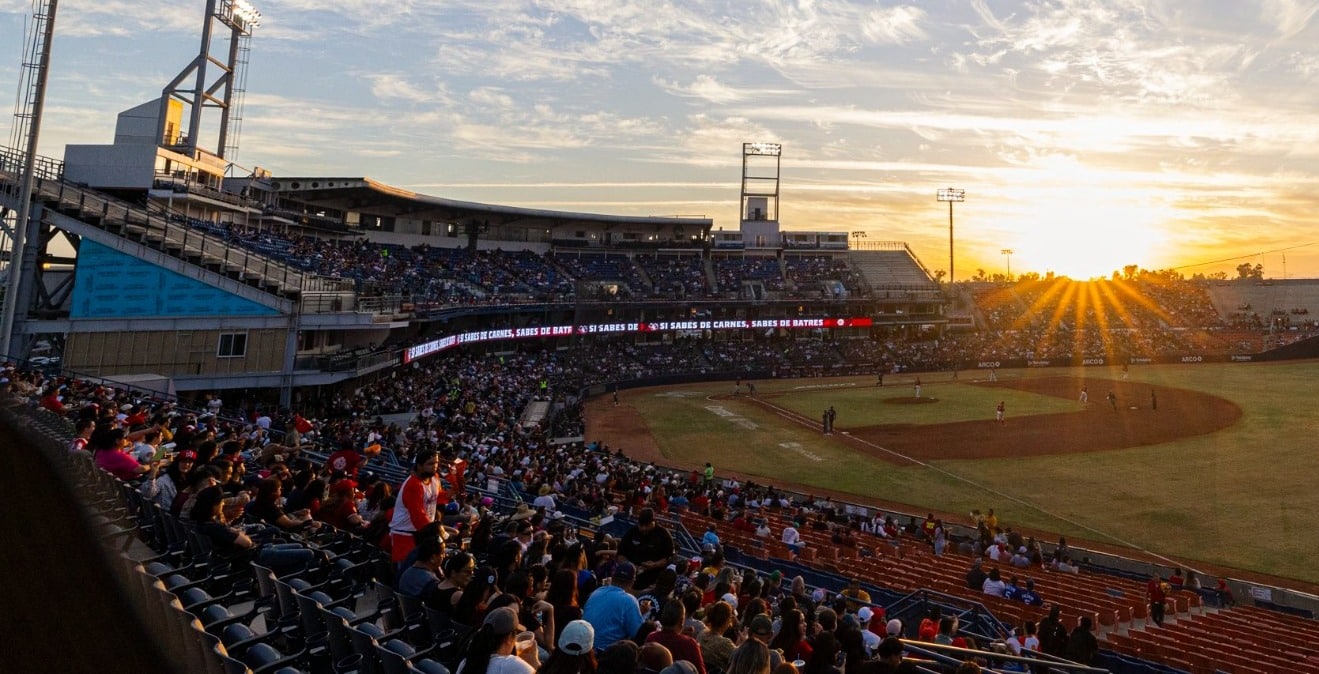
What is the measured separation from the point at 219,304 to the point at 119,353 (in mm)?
4223

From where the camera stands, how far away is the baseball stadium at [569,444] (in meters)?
6.61

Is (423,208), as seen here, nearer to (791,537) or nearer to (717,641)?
(791,537)

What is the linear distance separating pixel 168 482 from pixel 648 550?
614 centimetres

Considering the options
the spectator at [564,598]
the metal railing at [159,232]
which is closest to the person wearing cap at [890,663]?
the spectator at [564,598]

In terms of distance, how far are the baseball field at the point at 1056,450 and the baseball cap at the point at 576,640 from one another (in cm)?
2384

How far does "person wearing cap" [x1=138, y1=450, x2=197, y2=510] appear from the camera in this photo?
351 inches

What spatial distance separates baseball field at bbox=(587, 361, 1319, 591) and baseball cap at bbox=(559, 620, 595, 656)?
78.2 feet

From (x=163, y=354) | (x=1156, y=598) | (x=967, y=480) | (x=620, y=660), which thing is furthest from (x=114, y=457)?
(x=967, y=480)

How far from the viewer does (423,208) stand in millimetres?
67688

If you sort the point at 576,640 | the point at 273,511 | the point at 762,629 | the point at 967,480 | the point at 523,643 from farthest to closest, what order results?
the point at 967,480
the point at 273,511
the point at 762,629
the point at 523,643
the point at 576,640

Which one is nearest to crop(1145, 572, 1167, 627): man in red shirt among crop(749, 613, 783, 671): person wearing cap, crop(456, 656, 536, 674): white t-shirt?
crop(749, 613, 783, 671): person wearing cap

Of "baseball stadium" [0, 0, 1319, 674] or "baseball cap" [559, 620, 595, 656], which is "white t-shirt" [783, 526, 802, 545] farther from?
"baseball cap" [559, 620, 595, 656]

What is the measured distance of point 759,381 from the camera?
66.8 meters

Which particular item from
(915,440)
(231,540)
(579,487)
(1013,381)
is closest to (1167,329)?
(1013,381)
